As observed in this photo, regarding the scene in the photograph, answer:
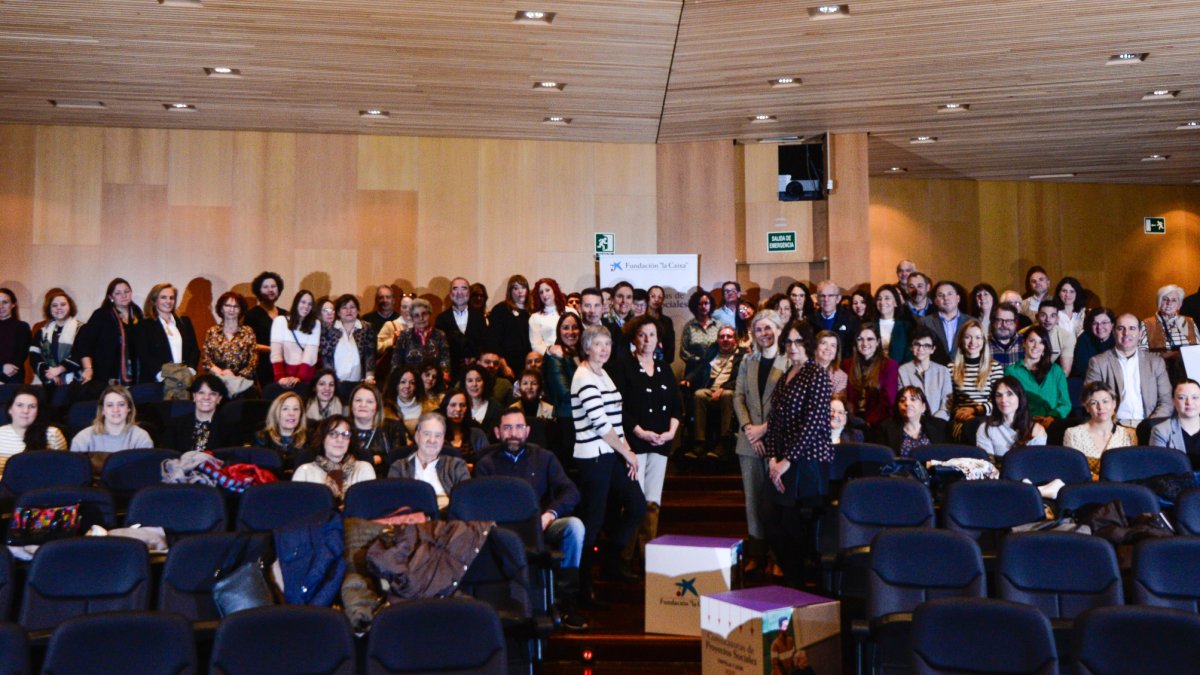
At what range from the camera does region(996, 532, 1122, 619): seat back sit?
153 inches

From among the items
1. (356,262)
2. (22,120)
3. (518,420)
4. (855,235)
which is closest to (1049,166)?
(855,235)

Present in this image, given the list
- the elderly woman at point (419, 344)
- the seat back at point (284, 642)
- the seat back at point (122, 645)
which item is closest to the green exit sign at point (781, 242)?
the elderly woman at point (419, 344)

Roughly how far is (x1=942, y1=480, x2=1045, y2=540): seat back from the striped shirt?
66.9 inches

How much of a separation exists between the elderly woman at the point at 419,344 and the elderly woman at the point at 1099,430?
4.13 m

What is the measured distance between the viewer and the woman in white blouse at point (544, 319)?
8.23 metres

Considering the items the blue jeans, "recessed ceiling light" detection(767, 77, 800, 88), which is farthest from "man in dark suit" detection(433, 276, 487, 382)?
the blue jeans

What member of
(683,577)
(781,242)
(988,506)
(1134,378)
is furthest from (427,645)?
(781,242)

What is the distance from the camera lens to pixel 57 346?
7.98m

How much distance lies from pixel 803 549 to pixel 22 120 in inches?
315

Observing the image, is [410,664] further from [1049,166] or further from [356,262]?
[1049,166]

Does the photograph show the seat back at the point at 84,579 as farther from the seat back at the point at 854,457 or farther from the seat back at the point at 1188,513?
the seat back at the point at 1188,513

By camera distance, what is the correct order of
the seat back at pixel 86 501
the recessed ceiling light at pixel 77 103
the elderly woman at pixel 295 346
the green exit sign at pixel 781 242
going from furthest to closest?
the green exit sign at pixel 781 242 < the recessed ceiling light at pixel 77 103 < the elderly woman at pixel 295 346 < the seat back at pixel 86 501

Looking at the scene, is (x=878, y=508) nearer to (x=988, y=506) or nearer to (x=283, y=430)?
(x=988, y=506)

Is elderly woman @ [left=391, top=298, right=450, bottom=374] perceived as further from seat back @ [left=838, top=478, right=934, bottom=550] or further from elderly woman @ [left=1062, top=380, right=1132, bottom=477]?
elderly woman @ [left=1062, top=380, right=1132, bottom=477]
